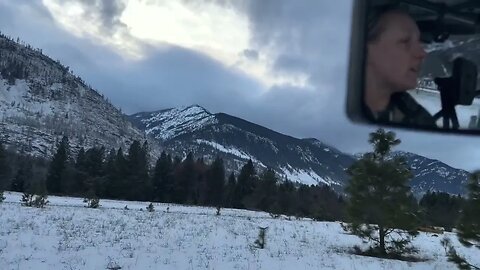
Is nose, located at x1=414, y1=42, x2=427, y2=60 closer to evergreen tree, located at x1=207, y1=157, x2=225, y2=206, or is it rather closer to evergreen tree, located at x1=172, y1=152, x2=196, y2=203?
evergreen tree, located at x1=172, y1=152, x2=196, y2=203

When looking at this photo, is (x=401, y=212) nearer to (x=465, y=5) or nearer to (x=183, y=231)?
(x=183, y=231)

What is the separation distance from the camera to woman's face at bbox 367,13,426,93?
1647mm

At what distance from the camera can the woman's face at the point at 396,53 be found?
165 centimetres

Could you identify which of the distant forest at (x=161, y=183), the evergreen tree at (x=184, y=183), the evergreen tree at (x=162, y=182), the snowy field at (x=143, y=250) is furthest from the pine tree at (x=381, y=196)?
the evergreen tree at (x=184, y=183)

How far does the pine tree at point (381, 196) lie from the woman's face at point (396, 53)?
64.4ft

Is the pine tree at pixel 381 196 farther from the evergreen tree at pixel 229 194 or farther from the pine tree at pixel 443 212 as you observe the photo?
the evergreen tree at pixel 229 194

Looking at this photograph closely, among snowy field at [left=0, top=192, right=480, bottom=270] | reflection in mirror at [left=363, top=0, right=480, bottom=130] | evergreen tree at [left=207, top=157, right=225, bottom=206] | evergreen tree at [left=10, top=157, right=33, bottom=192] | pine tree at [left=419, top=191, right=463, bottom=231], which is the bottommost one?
snowy field at [left=0, top=192, right=480, bottom=270]

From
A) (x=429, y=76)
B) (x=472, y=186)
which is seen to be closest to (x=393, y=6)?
(x=429, y=76)

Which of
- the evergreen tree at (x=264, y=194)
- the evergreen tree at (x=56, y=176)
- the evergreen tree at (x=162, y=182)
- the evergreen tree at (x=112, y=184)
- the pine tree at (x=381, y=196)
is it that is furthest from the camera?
the evergreen tree at (x=162, y=182)

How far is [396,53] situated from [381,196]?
66.8 feet

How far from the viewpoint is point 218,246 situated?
17.6 m

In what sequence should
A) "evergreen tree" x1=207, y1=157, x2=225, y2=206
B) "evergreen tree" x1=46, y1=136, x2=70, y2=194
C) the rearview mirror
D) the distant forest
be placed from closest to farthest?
1. the rearview mirror
2. the distant forest
3. "evergreen tree" x1=46, y1=136, x2=70, y2=194
4. "evergreen tree" x1=207, y1=157, x2=225, y2=206

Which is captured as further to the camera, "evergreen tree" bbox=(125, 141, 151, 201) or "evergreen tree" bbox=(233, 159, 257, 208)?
"evergreen tree" bbox=(233, 159, 257, 208)

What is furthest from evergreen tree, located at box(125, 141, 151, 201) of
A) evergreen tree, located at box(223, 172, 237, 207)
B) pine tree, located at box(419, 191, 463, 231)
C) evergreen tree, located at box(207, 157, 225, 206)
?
pine tree, located at box(419, 191, 463, 231)
